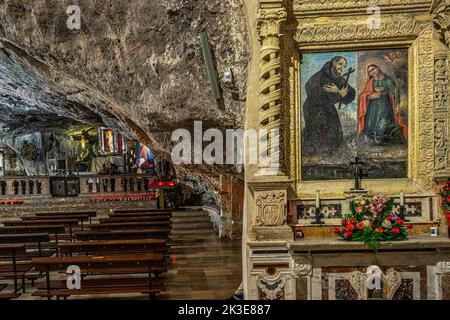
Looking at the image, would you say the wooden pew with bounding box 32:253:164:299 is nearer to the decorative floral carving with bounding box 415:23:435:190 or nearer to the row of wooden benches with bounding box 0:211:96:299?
the row of wooden benches with bounding box 0:211:96:299

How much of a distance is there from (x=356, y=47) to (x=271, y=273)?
2.62 meters

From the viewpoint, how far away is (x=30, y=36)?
8.07m

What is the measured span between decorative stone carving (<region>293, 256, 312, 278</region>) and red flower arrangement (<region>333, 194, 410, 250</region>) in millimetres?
458

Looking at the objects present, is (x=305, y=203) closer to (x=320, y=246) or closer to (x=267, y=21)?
(x=320, y=246)

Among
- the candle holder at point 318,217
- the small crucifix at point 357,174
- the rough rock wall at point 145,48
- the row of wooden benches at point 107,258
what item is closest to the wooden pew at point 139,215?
the row of wooden benches at point 107,258

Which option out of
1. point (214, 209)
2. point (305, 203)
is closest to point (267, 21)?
point (305, 203)

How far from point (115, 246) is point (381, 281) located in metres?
3.52

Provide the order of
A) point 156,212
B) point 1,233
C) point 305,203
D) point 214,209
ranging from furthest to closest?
point 214,209 < point 156,212 < point 1,233 < point 305,203

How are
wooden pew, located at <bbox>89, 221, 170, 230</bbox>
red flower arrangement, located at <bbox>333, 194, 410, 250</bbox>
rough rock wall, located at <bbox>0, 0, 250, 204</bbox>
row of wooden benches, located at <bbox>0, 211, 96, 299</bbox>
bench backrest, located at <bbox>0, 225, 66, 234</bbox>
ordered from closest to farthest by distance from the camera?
red flower arrangement, located at <bbox>333, 194, 410, 250</bbox>, rough rock wall, located at <bbox>0, 0, 250, 204</bbox>, row of wooden benches, located at <bbox>0, 211, 96, 299</bbox>, bench backrest, located at <bbox>0, 225, 66, 234</bbox>, wooden pew, located at <bbox>89, 221, 170, 230</bbox>

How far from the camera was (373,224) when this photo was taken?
4.67 metres

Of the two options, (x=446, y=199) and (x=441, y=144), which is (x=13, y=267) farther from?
(x=441, y=144)

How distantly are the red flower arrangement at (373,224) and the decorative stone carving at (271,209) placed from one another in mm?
645

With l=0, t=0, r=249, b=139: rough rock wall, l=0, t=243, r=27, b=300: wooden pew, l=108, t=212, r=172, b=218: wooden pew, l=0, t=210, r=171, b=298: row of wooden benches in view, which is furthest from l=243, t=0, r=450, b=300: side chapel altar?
l=108, t=212, r=172, b=218: wooden pew

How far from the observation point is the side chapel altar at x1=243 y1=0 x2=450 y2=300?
473 centimetres
